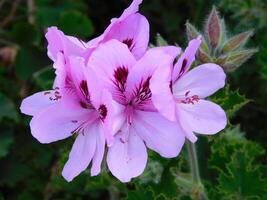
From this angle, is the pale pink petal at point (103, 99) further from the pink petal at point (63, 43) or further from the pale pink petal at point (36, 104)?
the pale pink petal at point (36, 104)

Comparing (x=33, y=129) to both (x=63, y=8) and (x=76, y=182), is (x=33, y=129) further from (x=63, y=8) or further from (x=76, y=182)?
(x=63, y=8)

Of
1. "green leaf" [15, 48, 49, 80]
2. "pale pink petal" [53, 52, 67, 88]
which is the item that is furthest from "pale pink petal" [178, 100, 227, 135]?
"green leaf" [15, 48, 49, 80]

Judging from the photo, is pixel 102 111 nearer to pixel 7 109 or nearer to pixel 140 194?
pixel 140 194

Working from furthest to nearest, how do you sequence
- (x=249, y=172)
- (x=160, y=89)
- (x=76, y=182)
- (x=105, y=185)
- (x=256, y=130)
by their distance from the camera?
1. (x=256, y=130)
2. (x=76, y=182)
3. (x=105, y=185)
4. (x=249, y=172)
5. (x=160, y=89)

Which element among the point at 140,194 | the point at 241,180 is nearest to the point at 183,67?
the point at 140,194

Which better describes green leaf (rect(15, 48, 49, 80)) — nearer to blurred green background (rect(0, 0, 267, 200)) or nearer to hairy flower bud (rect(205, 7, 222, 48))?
blurred green background (rect(0, 0, 267, 200))

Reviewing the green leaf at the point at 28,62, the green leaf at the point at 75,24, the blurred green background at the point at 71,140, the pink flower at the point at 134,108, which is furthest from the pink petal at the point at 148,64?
the green leaf at the point at 28,62

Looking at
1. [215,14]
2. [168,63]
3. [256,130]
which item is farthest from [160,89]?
[256,130]

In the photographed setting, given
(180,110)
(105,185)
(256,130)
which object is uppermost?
(180,110)
